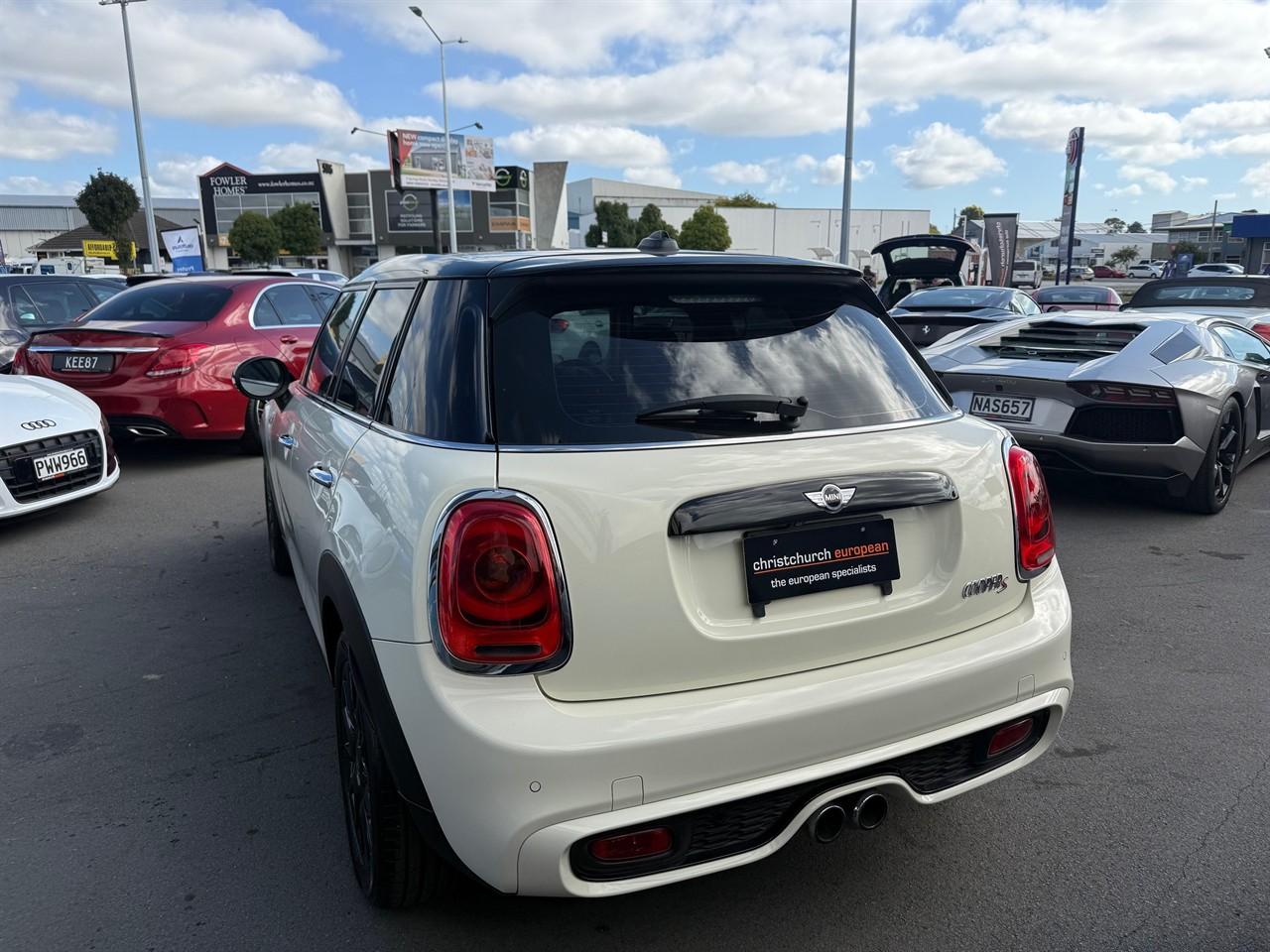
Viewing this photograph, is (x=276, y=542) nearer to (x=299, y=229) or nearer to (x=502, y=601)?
(x=502, y=601)

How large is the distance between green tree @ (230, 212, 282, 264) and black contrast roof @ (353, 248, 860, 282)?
66.3 metres

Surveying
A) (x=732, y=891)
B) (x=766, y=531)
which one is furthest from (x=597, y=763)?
(x=732, y=891)

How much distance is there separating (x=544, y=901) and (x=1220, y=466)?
5808mm

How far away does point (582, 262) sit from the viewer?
233 centimetres

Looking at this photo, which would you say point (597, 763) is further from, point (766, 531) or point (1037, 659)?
point (1037, 659)

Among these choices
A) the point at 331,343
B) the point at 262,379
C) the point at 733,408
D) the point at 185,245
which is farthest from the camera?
the point at 185,245

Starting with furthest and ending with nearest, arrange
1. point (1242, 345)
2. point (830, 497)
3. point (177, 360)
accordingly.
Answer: point (177, 360), point (1242, 345), point (830, 497)

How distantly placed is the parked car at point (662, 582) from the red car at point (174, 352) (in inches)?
223

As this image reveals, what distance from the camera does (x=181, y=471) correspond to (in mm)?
7766

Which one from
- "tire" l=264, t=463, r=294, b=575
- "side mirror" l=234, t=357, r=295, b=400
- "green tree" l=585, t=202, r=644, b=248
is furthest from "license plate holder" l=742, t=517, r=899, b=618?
"green tree" l=585, t=202, r=644, b=248

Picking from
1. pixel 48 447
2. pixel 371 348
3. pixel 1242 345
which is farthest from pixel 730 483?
pixel 1242 345

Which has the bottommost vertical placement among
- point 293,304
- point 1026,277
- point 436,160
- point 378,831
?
point 1026,277

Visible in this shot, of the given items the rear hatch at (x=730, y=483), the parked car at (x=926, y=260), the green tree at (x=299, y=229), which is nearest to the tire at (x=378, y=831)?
the rear hatch at (x=730, y=483)

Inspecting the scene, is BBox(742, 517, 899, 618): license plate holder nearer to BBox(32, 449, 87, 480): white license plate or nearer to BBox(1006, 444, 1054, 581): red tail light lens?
BBox(1006, 444, 1054, 581): red tail light lens
